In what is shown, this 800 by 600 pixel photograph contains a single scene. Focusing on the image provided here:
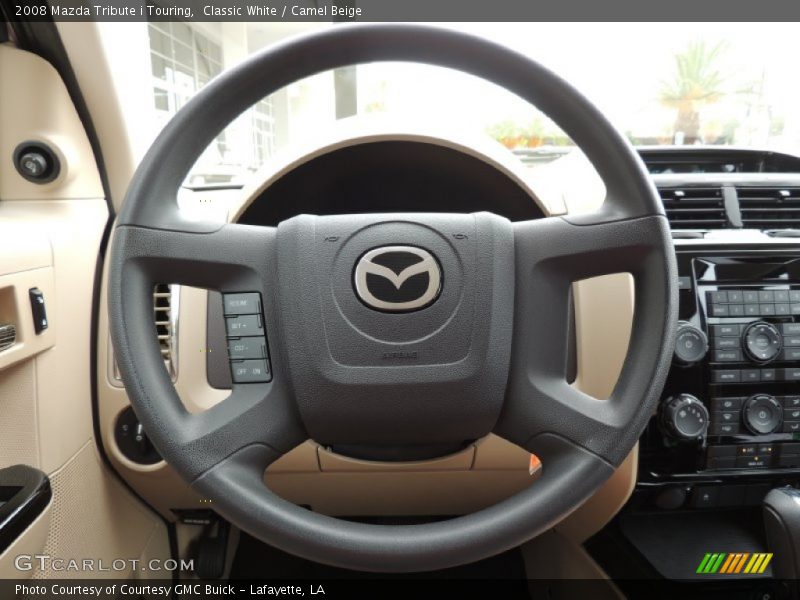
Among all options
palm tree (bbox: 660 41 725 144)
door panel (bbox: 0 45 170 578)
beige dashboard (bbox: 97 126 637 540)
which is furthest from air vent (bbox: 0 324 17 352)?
palm tree (bbox: 660 41 725 144)

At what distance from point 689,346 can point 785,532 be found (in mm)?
292

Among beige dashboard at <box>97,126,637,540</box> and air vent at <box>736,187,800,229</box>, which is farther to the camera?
air vent at <box>736,187,800,229</box>

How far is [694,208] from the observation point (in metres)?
1.09

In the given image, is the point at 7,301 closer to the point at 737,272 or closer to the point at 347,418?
the point at 347,418

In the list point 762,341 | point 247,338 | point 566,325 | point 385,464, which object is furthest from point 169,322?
point 762,341

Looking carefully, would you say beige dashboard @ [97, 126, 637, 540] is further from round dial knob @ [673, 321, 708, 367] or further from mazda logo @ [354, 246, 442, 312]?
mazda logo @ [354, 246, 442, 312]

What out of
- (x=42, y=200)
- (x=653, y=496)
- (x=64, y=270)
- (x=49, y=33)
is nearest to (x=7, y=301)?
(x=64, y=270)

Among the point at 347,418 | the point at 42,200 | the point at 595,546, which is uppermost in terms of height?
the point at 42,200

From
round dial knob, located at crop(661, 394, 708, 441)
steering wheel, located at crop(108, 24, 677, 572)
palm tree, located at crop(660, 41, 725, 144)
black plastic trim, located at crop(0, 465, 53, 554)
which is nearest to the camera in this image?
steering wheel, located at crop(108, 24, 677, 572)

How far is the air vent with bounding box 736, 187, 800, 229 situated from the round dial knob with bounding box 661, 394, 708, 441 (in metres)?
0.38

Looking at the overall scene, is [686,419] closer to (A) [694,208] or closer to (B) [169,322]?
(A) [694,208]

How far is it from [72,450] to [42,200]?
1.39ft

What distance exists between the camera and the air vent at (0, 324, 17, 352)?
849mm

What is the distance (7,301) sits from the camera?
34.1 inches
